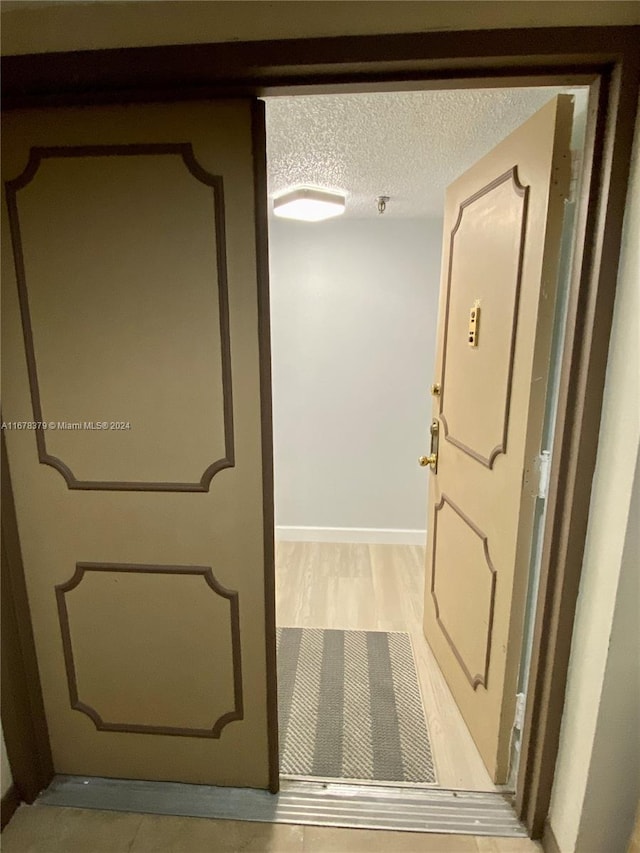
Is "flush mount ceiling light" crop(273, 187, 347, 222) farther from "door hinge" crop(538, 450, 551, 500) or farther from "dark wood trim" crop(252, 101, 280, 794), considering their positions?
"door hinge" crop(538, 450, 551, 500)

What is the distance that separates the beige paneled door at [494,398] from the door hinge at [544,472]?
0.08ft

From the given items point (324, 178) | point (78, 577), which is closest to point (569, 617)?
point (78, 577)

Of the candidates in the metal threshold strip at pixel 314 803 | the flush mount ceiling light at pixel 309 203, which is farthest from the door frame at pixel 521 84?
the flush mount ceiling light at pixel 309 203

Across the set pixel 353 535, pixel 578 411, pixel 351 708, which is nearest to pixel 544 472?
pixel 578 411

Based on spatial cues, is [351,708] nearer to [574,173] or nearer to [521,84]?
[574,173]

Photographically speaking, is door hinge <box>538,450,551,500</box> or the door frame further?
door hinge <box>538,450,551,500</box>

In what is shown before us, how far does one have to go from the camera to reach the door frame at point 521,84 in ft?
3.37

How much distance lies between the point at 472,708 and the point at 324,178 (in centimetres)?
228

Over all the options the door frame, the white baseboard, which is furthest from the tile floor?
the white baseboard

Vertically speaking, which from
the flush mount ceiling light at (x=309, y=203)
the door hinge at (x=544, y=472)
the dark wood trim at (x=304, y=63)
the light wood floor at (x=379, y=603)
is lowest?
the light wood floor at (x=379, y=603)

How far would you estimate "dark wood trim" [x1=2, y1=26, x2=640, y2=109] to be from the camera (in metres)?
1.02

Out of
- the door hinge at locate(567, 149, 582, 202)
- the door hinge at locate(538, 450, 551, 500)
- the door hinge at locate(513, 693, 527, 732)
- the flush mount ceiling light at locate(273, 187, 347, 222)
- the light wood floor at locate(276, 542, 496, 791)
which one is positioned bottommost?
the light wood floor at locate(276, 542, 496, 791)

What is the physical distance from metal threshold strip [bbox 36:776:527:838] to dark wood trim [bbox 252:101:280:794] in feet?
0.28

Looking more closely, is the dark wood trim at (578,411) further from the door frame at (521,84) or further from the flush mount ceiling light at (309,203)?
the flush mount ceiling light at (309,203)
